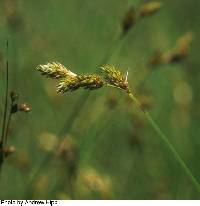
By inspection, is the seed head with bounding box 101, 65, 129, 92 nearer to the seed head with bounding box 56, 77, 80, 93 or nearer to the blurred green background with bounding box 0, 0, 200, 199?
the seed head with bounding box 56, 77, 80, 93

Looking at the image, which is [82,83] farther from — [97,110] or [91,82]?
[97,110]

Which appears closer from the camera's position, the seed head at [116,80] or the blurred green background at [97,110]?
the seed head at [116,80]

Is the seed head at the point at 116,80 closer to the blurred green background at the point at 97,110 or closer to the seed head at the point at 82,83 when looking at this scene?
the seed head at the point at 82,83

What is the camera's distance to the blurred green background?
2.27 metres

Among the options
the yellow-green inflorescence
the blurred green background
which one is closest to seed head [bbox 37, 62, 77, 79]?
the yellow-green inflorescence

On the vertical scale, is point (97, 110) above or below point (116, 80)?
above

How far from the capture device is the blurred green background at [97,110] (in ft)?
7.45

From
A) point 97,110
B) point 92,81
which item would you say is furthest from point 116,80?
point 97,110

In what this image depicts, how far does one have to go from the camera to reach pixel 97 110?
2762 millimetres

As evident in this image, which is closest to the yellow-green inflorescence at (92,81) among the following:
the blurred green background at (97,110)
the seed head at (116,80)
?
the seed head at (116,80)

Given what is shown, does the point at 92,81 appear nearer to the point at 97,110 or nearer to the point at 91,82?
the point at 91,82

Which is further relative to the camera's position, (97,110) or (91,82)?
(97,110)

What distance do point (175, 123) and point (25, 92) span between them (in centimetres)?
91

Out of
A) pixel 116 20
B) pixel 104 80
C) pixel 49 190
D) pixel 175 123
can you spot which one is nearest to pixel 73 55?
pixel 116 20
